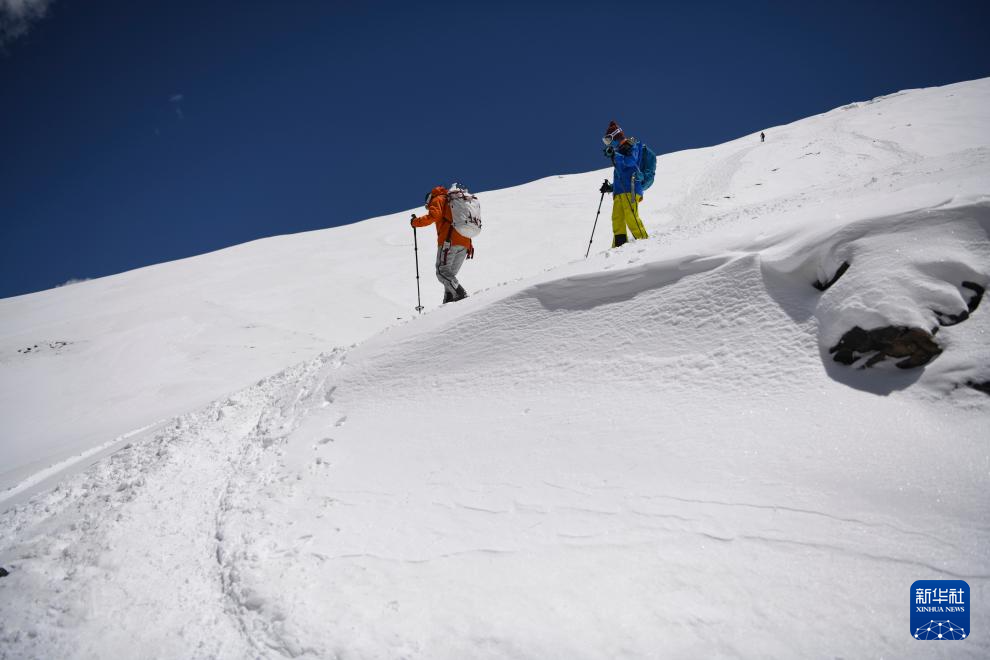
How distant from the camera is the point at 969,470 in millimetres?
2275

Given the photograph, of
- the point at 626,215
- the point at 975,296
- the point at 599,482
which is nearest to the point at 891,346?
the point at 975,296

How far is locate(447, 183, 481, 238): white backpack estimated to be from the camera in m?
7.32

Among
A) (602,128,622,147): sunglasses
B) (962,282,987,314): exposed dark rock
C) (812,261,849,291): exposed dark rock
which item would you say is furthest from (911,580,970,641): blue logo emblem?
(602,128,622,147): sunglasses

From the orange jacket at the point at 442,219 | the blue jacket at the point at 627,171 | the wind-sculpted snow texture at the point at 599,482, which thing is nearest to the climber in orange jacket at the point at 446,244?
the orange jacket at the point at 442,219

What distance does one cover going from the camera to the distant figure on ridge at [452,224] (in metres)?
7.32

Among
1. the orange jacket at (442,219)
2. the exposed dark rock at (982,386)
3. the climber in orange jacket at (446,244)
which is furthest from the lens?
the climber in orange jacket at (446,244)

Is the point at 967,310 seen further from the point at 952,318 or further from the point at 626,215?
the point at 626,215

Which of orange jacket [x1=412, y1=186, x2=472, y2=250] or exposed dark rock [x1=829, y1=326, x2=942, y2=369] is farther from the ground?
orange jacket [x1=412, y1=186, x2=472, y2=250]

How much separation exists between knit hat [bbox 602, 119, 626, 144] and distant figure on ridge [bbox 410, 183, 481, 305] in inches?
105

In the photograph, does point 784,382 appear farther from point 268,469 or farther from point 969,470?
point 268,469

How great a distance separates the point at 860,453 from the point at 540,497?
5.69 ft

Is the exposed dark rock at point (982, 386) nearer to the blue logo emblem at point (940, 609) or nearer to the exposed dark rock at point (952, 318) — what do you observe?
the exposed dark rock at point (952, 318)

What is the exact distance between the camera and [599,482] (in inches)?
112

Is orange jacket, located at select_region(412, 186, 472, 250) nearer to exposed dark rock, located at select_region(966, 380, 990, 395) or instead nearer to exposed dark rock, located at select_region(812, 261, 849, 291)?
exposed dark rock, located at select_region(812, 261, 849, 291)
